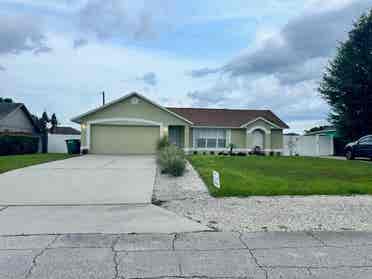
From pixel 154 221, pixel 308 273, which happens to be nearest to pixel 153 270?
pixel 308 273

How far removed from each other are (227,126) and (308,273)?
1002 inches

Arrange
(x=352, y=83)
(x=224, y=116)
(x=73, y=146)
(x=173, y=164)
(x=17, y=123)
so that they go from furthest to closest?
(x=17, y=123) → (x=224, y=116) → (x=73, y=146) → (x=352, y=83) → (x=173, y=164)

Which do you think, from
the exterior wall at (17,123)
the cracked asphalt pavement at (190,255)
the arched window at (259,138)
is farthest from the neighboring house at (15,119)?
the cracked asphalt pavement at (190,255)

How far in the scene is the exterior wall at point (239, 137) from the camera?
97.2 ft

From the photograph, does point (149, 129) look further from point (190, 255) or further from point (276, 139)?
point (190, 255)

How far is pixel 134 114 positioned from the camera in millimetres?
26344

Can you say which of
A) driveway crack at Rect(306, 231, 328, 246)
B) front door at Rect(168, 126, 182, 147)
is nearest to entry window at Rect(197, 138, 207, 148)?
front door at Rect(168, 126, 182, 147)

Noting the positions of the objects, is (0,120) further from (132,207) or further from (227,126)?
→ (132,207)

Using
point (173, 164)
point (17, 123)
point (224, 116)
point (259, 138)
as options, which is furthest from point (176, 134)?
point (17, 123)

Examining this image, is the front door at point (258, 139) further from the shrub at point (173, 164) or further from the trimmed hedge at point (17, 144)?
the trimmed hedge at point (17, 144)

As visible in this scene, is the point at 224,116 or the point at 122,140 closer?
the point at 122,140

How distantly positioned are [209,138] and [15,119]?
20031 millimetres

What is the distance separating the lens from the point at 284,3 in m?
13.7

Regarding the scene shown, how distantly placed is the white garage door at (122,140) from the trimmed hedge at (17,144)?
Result: 6.18 meters
